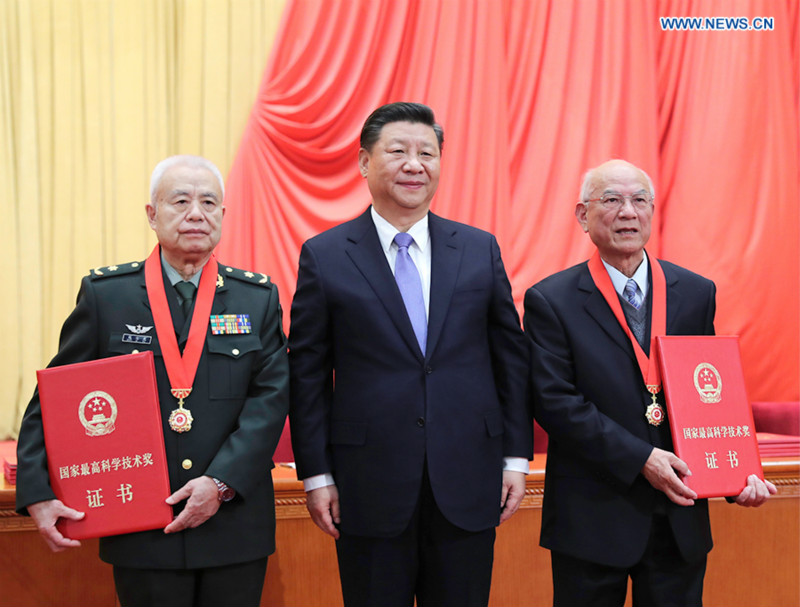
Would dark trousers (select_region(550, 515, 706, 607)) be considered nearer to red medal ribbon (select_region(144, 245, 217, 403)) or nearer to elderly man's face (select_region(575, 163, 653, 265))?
elderly man's face (select_region(575, 163, 653, 265))

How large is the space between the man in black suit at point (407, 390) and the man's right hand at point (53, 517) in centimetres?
51

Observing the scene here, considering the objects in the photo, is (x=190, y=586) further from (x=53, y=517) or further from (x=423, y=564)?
(x=423, y=564)

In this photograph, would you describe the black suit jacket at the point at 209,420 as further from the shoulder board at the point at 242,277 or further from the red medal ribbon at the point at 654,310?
the red medal ribbon at the point at 654,310

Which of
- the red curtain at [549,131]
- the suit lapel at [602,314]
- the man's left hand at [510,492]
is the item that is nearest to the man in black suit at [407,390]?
the man's left hand at [510,492]

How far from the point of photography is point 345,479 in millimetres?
1792

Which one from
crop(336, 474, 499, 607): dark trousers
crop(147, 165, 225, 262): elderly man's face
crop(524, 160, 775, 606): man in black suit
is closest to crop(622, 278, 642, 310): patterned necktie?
crop(524, 160, 775, 606): man in black suit

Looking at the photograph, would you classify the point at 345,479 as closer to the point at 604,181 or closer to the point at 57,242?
the point at 604,181

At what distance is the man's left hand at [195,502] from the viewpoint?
1.65 meters

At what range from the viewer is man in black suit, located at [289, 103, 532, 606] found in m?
1.76

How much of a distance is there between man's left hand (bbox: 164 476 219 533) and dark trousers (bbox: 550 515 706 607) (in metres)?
0.90

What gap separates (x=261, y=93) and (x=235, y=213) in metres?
0.59

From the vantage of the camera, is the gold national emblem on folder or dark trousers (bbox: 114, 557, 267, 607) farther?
the gold national emblem on folder

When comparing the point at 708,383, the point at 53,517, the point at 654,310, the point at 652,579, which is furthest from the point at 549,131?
the point at 53,517

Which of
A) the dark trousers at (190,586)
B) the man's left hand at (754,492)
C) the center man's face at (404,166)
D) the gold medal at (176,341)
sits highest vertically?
the center man's face at (404,166)
